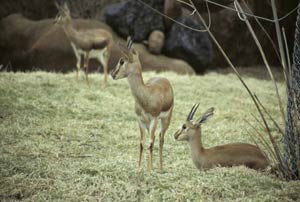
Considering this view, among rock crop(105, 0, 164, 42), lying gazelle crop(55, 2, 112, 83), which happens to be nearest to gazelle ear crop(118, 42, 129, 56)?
lying gazelle crop(55, 2, 112, 83)

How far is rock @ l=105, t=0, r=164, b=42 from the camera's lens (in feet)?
44.3

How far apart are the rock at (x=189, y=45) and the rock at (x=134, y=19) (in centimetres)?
44

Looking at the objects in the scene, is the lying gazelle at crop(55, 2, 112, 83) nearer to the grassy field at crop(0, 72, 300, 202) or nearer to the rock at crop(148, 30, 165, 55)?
the grassy field at crop(0, 72, 300, 202)

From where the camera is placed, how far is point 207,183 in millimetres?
4656

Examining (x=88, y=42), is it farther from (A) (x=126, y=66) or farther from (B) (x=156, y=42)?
(A) (x=126, y=66)

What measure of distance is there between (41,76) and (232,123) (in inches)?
141

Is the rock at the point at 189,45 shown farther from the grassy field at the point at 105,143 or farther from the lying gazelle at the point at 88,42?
the lying gazelle at the point at 88,42

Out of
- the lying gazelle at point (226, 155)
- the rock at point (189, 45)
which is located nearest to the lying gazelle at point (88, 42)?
the rock at point (189, 45)

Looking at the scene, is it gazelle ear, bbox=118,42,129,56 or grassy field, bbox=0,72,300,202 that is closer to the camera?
grassy field, bbox=0,72,300,202

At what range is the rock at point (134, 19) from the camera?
1350 cm

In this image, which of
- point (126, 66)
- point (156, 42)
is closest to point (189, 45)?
point (156, 42)

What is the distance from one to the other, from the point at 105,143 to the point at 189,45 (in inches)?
276

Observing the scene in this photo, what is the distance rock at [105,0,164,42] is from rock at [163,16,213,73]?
443 millimetres

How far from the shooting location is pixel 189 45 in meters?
13.5
